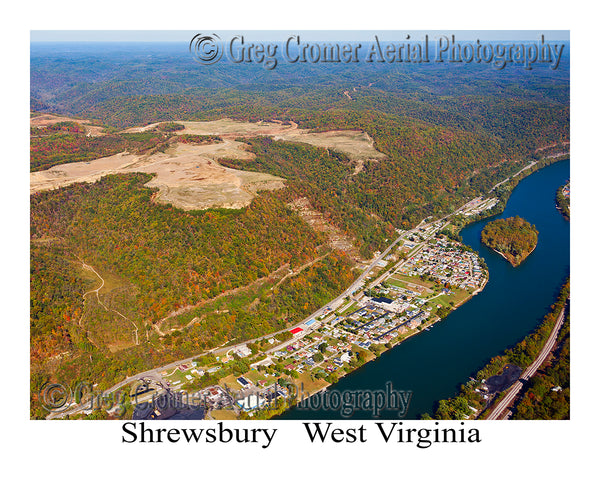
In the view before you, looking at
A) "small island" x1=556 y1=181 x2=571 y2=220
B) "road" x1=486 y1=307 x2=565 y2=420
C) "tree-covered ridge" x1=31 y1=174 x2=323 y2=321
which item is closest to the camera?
"road" x1=486 y1=307 x2=565 y2=420

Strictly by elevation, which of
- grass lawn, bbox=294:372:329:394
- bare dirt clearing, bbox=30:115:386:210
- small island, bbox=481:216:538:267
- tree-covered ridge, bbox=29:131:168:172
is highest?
tree-covered ridge, bbox=29:131:168:172

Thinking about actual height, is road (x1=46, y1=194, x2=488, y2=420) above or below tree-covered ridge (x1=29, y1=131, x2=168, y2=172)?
below

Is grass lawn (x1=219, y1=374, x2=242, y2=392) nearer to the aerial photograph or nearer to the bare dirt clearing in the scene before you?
the aerial photograph

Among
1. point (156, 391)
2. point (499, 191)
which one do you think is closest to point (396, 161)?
point (499, 191)

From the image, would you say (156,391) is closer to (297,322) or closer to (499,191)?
(297,322)

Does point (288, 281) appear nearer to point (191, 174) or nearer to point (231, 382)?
point (231, 382)

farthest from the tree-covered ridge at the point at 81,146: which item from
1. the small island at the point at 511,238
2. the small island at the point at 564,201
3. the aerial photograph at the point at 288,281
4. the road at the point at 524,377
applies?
the small island at the point at 564,201

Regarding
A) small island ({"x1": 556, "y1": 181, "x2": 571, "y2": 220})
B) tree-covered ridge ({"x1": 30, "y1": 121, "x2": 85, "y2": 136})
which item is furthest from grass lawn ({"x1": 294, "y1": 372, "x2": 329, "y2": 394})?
tree-covered ridge ({"x1": 30, "y1": 121, "x2": 85, "y2": 136})
